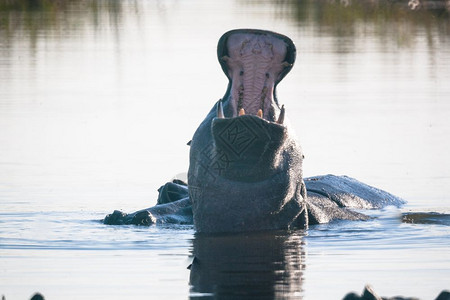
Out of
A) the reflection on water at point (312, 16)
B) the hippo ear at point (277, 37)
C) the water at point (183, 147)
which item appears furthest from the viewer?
the reflection on water at point (312, 16)

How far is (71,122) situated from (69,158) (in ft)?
7.64

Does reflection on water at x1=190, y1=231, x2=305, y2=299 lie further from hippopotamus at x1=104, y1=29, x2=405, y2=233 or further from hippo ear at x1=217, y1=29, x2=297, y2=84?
hippo ear at x1=217, y1=29, x2=297, y2=84

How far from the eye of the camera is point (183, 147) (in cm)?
1427

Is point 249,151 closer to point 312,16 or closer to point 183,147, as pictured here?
point 183,147

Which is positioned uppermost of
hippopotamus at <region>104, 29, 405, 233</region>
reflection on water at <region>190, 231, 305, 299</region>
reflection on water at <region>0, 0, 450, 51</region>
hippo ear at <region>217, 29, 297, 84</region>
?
reflection on water at <region>0, 0, 450, 51</region>

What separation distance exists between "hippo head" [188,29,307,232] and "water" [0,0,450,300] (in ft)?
0.66

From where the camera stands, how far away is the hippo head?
359 inches

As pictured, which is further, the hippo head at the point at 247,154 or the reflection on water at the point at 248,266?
the hippo head at the point at 247,154

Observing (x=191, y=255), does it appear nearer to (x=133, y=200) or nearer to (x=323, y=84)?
(x=133, y=200)

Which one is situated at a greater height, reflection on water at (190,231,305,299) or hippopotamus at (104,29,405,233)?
hippopotamus at (104,29,405,233)

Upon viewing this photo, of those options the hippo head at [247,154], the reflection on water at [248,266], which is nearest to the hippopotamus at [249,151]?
the hippo head at [247,154]

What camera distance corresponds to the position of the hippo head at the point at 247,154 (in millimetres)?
9117

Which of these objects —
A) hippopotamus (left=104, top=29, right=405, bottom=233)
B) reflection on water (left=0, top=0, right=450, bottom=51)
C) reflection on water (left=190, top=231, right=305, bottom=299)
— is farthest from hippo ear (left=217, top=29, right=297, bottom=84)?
reflection on water (left=0, top=0, right=450, bottom=51)

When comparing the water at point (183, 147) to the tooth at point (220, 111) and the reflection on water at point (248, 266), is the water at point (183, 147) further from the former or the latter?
the tooth at point (220, 111)
